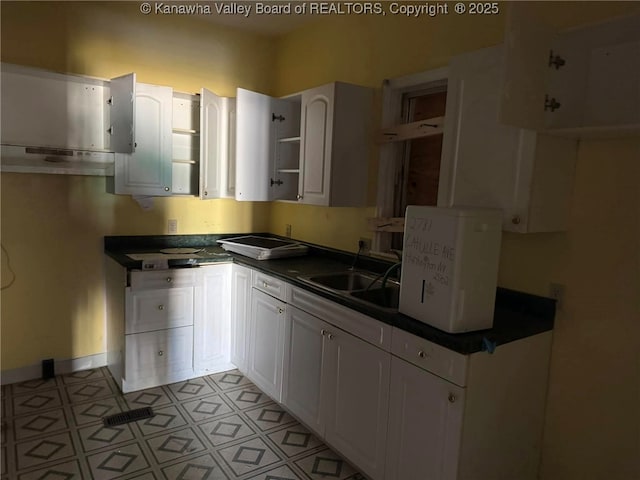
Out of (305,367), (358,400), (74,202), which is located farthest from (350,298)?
(74,202)

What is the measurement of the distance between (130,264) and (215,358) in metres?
0.93

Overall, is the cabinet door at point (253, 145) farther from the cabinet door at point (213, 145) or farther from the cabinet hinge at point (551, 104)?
the cabinet hinge at point (551, 104)

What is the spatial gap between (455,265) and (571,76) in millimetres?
888

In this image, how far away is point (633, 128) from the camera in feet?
4.75

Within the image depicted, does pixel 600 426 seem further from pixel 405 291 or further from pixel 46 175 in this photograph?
pixel 46 175

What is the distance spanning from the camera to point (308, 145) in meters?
2.89

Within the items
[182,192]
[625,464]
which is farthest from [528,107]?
[182,192]

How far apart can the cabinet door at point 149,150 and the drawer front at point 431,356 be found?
Answer: 206cm

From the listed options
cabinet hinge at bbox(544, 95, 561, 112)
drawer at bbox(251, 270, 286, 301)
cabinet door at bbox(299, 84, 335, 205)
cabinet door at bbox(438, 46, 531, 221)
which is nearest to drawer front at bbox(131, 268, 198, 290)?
drawer at bbox(251, 270, 286, 301)

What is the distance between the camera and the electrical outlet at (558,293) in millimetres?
1856

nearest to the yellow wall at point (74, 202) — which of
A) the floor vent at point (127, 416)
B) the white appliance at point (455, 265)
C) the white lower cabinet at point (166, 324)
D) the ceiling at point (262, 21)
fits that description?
the ceiling at point (262, 21)

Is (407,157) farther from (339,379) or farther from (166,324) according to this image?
(166,324)

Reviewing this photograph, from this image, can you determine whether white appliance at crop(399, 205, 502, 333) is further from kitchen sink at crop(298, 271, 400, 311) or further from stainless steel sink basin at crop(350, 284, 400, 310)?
stainless steel sink basin at crop(350, 284, 400, 310)

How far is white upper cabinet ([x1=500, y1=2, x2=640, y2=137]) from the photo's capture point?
160 cm
